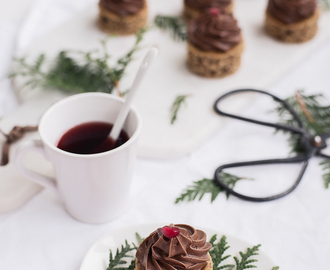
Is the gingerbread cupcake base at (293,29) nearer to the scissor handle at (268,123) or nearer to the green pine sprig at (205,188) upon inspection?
the scissor handle at (268,123)

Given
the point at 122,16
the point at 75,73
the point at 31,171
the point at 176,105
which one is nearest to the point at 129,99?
the point at 31,171

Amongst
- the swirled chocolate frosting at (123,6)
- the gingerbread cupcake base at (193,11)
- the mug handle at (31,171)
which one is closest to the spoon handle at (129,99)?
the mug handle at (31,171)

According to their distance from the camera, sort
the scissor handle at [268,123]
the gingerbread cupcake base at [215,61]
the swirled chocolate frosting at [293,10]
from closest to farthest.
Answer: the scissor handle at [268,123], the gingerbread cupcake base at [215,61], the swirled chocolate frosting at [293,10]

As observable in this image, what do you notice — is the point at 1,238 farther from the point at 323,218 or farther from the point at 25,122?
the point at 323,218

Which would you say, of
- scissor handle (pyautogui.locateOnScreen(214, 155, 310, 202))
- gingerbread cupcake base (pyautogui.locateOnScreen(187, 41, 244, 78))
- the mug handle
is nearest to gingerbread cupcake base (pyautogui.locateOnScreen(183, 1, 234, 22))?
gingerbread cupcake base (pyautogui.locateOnScreen(187, 41, 244, 78))

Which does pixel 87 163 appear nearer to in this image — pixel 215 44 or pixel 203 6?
pixel 215 44

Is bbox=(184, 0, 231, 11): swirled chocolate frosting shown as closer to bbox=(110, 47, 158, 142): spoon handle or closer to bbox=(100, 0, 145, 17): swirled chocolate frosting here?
bbox=(100, 0, 145, 17): swirled chocolate frosting
